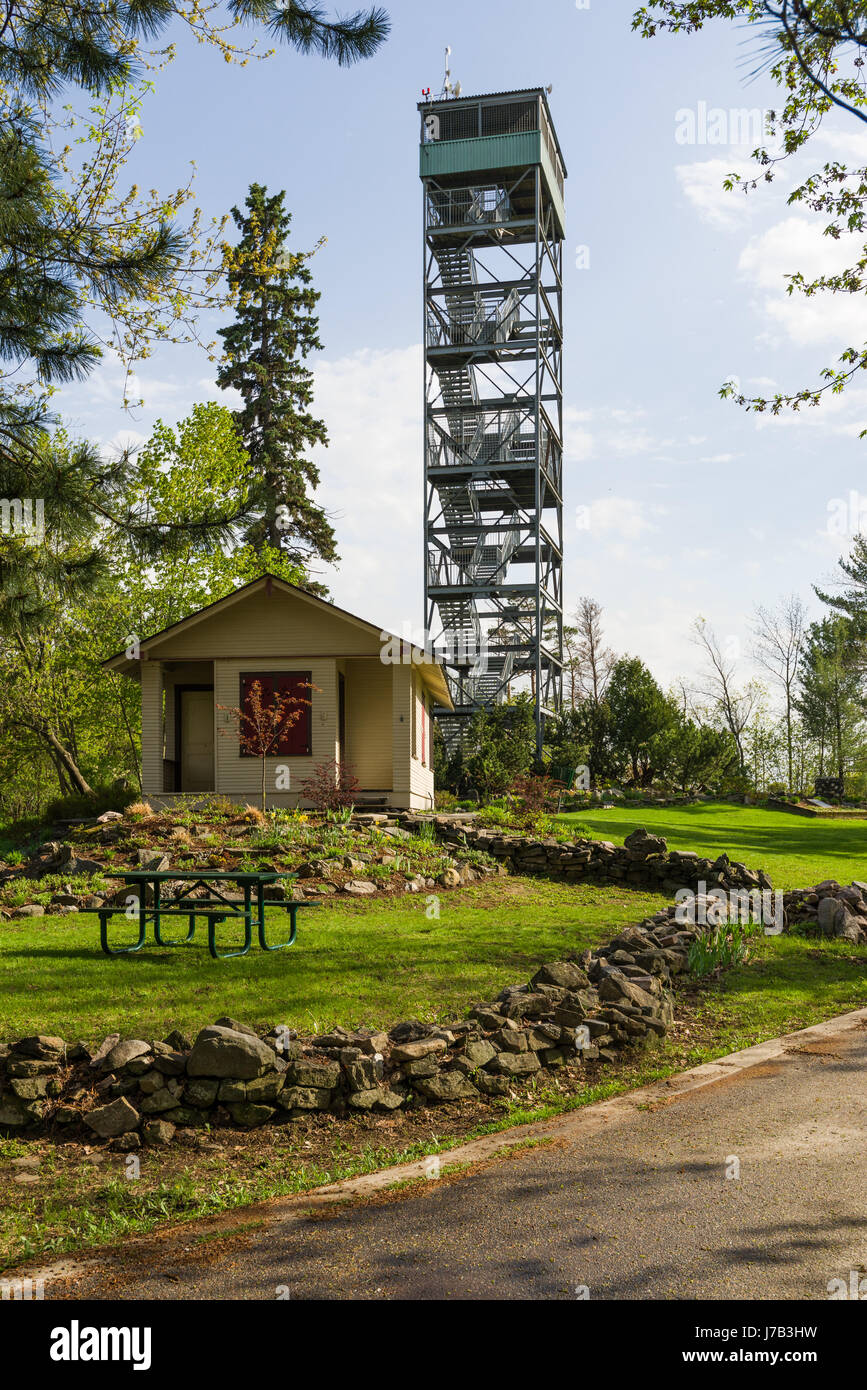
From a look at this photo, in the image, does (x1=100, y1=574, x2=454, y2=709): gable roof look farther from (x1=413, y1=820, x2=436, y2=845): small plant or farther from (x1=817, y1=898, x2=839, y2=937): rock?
(x1=817, y1=898, x2=839, y2=937): rock

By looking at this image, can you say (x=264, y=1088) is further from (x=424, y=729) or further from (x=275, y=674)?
(x=424, y=729)

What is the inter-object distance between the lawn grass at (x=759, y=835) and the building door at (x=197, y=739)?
8231mm

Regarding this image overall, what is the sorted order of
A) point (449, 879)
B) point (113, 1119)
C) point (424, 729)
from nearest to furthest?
point (113, 1119) → point (449, 879) → point (424, 729)

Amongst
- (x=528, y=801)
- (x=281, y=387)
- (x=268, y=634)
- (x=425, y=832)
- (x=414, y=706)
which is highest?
(x=281, y=387)

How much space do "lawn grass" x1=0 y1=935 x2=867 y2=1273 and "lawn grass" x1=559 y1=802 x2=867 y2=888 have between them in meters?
8.98

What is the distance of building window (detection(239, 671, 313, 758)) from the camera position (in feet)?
66.5

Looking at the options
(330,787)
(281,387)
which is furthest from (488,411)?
(330,787)

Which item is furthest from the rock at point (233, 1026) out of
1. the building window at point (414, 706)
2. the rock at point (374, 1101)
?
the building window at point (414, 706)

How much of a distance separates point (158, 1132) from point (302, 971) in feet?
10.1

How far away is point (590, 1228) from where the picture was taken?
432 cm

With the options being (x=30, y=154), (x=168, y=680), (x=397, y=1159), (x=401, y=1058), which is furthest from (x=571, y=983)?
(x=168, y=680)

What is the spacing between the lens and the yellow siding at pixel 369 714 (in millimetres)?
21984

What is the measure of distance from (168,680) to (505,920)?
12.4m
